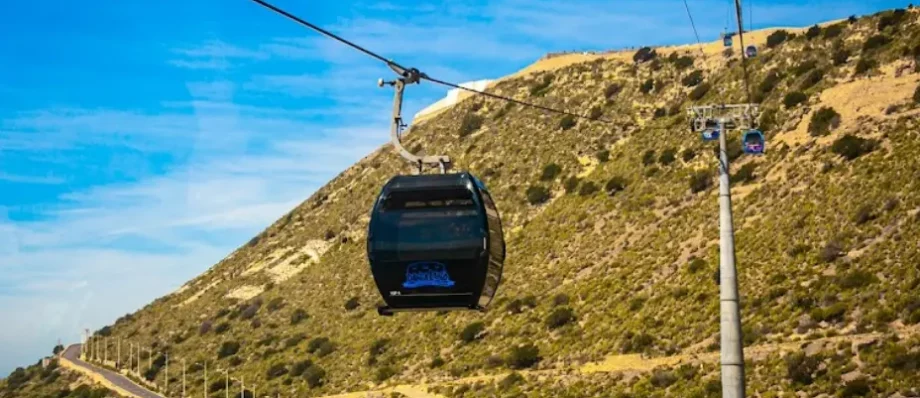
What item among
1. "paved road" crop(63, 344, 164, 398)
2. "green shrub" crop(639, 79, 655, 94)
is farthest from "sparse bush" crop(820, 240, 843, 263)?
"paved road" crop(63, 344, 164, 398)

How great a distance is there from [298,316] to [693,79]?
43.8 metres

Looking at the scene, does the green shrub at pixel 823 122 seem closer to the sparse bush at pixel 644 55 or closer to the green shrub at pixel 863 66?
the green shrub at pixel 863 66

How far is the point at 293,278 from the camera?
119 metres

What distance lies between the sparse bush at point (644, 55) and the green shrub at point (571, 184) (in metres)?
26.6

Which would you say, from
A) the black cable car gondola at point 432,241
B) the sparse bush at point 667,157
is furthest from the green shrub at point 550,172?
the black cable car gondola at point 432,241

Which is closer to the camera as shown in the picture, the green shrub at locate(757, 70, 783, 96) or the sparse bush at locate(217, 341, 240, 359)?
the green shrub at locate(757, 70, 783, 96)

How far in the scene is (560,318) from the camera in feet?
254

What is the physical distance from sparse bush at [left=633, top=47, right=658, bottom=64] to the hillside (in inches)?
39.2

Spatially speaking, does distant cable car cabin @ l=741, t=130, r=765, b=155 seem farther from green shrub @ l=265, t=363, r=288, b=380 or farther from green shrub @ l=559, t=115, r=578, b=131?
green shrub @ l=559, t=115, r=578, b=131

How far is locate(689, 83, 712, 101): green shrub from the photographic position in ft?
345

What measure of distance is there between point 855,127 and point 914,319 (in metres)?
28.6

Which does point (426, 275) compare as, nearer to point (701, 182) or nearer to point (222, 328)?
point (701, 182)

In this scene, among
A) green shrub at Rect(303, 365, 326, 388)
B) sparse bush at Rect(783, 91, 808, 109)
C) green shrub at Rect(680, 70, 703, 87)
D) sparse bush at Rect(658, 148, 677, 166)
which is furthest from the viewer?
green shrub at Rect(680, 70, 703, 87)

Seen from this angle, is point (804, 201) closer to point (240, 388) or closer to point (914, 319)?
point (914, 319)
